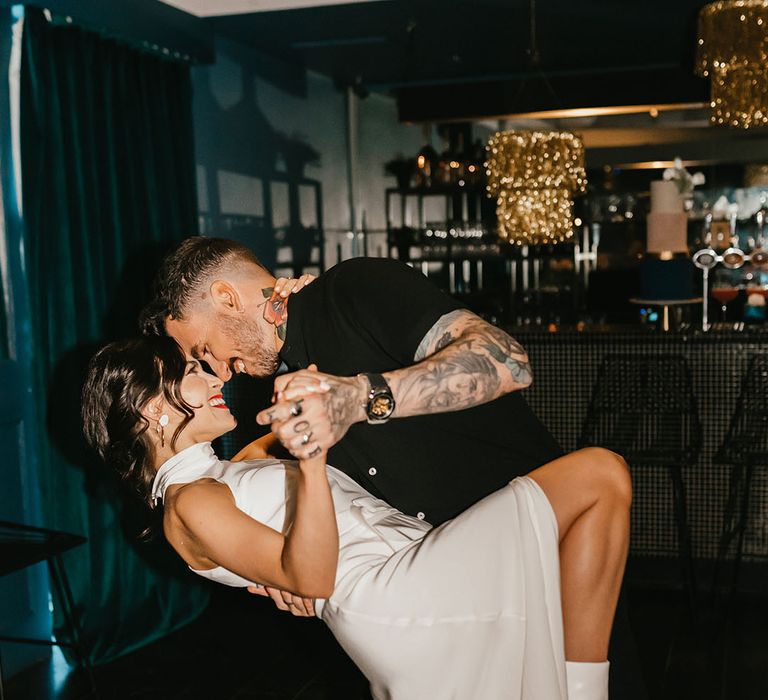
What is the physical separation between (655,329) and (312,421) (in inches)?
134

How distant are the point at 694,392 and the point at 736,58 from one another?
1.45 m

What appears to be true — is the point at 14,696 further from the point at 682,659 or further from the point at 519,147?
the point at 519,147

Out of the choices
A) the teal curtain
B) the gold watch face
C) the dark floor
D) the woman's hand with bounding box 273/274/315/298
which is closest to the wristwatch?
the gold watch face

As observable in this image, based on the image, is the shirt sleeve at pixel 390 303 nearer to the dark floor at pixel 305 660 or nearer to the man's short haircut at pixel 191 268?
the man's short haircut at pixel 191 268

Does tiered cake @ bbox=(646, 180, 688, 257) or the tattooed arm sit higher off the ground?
tiered cake @ bbox=(646, 180, 688, 257)

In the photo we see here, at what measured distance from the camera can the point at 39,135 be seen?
12.2 feet

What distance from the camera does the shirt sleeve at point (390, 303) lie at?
5.80 ft

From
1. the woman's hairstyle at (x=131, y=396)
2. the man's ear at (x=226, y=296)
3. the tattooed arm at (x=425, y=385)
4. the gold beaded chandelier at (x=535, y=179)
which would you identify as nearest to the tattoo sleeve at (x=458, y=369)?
the tattooed arm at (x=425, y=385)

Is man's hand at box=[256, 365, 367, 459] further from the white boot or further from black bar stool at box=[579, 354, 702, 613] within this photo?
black bar stool at box=[579, 354, 702, 613]

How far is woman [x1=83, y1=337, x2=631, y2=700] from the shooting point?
177 cm

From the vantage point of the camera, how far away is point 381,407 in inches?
60.1

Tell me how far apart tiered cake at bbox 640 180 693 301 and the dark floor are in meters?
1.51

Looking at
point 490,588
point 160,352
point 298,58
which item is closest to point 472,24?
point 298,58

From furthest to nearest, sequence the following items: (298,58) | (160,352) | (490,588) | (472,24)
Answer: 1. (298,58)
2. (472,24)
3. (160,352)
4. (490,588)
